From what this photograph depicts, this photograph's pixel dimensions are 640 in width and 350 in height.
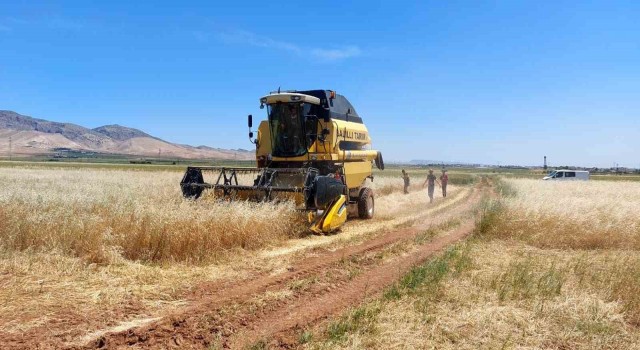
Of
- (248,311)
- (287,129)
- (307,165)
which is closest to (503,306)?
(248,311)

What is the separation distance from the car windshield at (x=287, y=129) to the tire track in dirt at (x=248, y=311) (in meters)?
5.61

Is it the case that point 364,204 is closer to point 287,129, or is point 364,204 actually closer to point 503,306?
point 287,129

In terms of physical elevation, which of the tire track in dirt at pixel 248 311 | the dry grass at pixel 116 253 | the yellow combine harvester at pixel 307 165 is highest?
the yellow combine harvester at pixel 307 165

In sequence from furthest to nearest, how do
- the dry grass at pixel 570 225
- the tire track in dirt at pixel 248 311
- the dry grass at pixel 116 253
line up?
the dry grass at pixel 570 225 → the dry grass at pixel 116 253 → the tire track in dirt at pixel 248 311

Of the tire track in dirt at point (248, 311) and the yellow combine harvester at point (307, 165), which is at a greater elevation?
the yellow combine harvester at point (307, 165)

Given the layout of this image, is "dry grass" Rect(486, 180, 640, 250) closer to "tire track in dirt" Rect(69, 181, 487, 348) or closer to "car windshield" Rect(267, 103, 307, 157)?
"tire track in dirt" Rect(69, 181, 487, 348)

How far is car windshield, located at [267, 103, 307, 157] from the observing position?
12.6m

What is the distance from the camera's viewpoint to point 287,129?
1277 centimetres

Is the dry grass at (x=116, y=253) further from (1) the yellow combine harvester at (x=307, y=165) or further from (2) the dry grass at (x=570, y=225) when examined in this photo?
(2) the dry grass at (x=570, y=225)

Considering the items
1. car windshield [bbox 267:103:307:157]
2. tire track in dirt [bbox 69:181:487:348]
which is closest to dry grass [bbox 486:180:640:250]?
tire track in dirt [bbox 69:181:487:348]

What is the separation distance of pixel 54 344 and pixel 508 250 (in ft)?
27.2

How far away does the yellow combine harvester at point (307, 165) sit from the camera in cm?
1059

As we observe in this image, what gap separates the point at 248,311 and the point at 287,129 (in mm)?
8369

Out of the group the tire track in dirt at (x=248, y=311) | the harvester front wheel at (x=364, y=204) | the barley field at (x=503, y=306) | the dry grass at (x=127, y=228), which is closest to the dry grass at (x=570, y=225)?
the barley field at (x=503, y=306)
